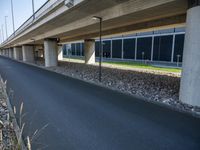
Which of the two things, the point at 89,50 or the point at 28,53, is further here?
the point at 28,53

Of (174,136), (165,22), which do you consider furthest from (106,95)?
(165,22)

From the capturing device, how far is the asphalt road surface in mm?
3982

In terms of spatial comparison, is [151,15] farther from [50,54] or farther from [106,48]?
[106,48]

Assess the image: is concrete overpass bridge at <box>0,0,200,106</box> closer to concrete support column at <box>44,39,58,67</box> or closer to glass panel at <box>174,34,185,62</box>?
concrete support column at <box>44,39,58,67</box>

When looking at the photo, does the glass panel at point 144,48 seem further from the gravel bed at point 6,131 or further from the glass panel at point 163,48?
the gravel bed at point 6,131

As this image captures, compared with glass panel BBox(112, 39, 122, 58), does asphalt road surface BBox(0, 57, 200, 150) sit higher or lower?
lower

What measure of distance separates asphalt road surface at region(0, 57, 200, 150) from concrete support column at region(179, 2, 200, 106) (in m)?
1.16

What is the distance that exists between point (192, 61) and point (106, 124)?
406 cm

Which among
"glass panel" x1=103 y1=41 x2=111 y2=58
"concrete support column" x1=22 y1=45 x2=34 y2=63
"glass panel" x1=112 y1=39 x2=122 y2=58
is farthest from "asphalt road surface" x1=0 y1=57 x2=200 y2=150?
"glass panel" x1=103 y1=41 x2=111 y2=58

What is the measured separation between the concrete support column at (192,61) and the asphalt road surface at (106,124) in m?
1.16

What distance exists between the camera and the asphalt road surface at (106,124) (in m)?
3.98

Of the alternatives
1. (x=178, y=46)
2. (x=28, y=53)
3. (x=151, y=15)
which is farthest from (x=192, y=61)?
(x=28, y=53)

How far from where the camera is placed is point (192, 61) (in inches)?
251

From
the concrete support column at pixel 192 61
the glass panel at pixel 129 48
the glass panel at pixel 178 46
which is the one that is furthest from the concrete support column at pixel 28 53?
the concrete support column at pixel 192 61
